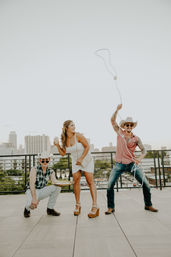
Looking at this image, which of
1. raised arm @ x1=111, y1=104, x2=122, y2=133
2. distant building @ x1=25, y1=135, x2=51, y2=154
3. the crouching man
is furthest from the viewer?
distant building @ x1=25, y1=135, x2=51, y2=154

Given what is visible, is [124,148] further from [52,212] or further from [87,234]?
[52,212]

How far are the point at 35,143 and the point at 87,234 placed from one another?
15928cm

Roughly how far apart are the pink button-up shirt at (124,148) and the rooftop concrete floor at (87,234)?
799mm

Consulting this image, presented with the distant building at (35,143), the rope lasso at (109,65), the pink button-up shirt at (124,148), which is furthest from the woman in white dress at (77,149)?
the distant building at (35,143)

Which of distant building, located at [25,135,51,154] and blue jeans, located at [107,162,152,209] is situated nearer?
blue jeans, located at [107,162,152,209]

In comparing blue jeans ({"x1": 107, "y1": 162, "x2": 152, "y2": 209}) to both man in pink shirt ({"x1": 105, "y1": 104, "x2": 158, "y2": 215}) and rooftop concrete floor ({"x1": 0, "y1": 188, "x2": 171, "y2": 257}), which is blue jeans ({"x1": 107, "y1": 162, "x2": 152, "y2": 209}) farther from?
rooftop concrete floor ({"x1": 0, "y1": 188, "x2": 171, "y2": 257})

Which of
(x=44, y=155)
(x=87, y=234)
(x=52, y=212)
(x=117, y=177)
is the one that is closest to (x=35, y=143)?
(x=52, y=212)

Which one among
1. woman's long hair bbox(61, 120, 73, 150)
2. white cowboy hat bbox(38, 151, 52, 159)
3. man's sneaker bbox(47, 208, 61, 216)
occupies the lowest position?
man's sneaker bbox(47, 208, 61, 216)

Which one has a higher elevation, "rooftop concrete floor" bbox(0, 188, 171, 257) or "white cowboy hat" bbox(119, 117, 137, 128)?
"white cowboy hat" bbox(119, 117, 137, 128)

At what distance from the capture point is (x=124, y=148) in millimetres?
2697

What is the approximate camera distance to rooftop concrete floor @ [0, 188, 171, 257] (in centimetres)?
152

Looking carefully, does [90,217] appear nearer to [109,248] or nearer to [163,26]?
[109,248]

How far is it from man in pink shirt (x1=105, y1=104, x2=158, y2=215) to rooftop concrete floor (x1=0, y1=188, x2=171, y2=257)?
264 millimetres

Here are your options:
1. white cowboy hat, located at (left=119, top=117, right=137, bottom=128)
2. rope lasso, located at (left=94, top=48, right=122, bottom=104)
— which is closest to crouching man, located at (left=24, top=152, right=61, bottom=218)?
white cowboy hat, located at (left=119, top=117, right=137, bottom=128)
